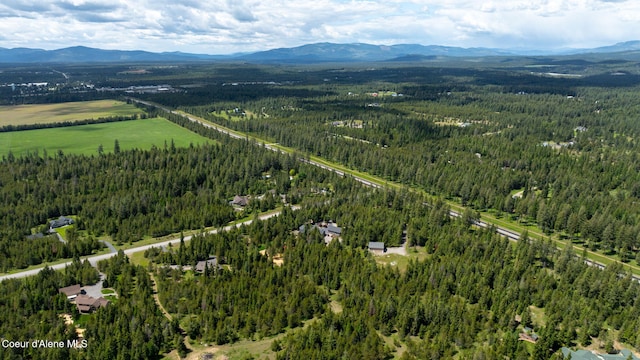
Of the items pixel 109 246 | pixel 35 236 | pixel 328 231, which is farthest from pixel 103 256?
pixel 328 231

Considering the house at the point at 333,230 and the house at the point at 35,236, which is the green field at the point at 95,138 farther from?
the house at the point at 333,230

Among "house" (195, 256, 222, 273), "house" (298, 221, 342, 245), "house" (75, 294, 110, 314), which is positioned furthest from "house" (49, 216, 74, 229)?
"house" (298, 221, 342, 245)

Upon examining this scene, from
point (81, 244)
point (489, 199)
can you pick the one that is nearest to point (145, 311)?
point (81, 244)

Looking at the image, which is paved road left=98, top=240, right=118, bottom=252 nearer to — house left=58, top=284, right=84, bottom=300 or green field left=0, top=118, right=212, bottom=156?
house left=58, top=284, right=84, bottom=300

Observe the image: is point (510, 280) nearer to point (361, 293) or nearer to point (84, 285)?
point (361, 293)

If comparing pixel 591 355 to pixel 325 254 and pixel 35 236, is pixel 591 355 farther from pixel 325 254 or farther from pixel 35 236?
pixel 35 236
